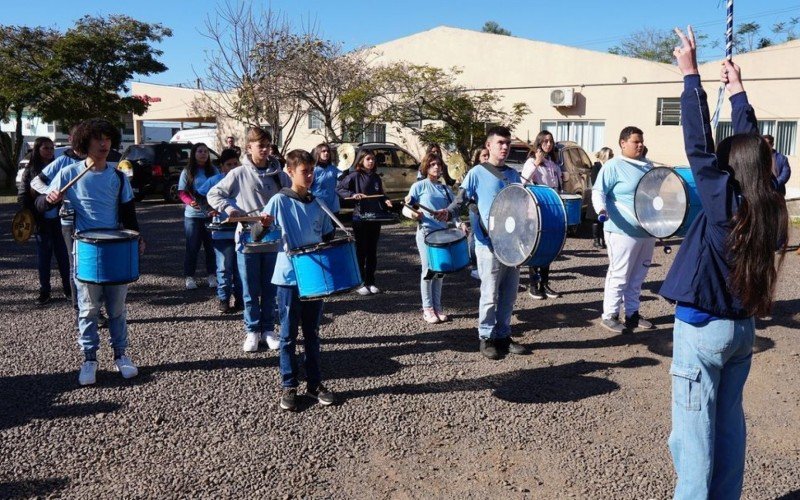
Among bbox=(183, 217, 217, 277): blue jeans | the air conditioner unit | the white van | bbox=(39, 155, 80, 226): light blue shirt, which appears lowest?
bbox=(183, 217, 217, 277): blue jeans

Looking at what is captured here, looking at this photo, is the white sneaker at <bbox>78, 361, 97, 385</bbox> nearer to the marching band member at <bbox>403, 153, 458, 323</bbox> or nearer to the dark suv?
the marching band member at <bbox>403, 153, 458, 323</bbox>

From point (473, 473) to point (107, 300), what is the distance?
3.11 metres

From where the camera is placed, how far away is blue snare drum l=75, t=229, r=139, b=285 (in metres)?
4.90

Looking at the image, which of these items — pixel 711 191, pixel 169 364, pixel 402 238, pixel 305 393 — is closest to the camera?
pixel 711 191

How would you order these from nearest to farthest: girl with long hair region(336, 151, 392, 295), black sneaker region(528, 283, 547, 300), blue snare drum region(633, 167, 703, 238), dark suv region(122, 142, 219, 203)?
blue snare drum region(633, 167, 703, 238), black sneaker region(528, 283, 547, 300), girl with long hair region(336, 151, 392, 295), dark suv region(122, 142, 219, 203)

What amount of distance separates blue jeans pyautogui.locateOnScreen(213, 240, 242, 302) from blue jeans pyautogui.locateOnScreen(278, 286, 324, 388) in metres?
2.60

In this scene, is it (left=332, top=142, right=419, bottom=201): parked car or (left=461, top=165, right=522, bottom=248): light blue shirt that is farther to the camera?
(left=332, top=142, right=419, bottom=201): parked car

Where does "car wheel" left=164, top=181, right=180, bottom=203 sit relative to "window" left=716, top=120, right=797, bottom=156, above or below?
below

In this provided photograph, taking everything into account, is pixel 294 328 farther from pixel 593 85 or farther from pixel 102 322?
pixel 593 85

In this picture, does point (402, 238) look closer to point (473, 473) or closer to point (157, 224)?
point (157, 224)

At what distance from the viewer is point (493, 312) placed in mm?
5934

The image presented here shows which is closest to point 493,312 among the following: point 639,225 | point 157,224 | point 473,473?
point 639,225

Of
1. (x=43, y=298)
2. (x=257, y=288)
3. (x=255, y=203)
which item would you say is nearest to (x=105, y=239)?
(x=255, y=203)

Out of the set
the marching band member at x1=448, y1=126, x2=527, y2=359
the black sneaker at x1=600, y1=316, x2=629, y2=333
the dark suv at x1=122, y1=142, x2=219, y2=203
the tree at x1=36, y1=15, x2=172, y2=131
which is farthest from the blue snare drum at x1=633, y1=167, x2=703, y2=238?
the tree at x1=36, y1=15, x2=172, y2=131
